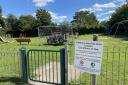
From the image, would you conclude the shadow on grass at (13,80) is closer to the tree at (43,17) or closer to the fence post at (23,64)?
the fence post at (23,64)

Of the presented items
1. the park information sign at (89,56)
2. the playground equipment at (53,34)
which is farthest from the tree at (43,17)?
the park information sign at (89,56)

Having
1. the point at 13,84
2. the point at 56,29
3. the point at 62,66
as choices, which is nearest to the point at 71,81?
the point at 62,66

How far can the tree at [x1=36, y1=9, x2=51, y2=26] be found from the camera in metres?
70.2

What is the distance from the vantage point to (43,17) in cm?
7056

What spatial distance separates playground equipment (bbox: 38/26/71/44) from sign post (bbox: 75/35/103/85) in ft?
72.5

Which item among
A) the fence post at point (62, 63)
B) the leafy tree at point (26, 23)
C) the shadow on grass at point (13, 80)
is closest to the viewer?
the fence post at point (62, 63)

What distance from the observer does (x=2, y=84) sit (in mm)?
8672

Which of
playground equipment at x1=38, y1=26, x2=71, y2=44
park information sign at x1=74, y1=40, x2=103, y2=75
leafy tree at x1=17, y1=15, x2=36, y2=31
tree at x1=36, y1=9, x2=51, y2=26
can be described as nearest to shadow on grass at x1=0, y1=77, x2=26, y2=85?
park information sign at x1=74, y1=40, x2=103, y2=75

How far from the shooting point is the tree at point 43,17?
7024 cm

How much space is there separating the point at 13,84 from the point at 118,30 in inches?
1932

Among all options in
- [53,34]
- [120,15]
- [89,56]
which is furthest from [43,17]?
[89,56]

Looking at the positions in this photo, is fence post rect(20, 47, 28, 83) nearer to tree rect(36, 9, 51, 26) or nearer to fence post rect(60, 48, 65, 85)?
fence post rect(60, 48, 65, 85)

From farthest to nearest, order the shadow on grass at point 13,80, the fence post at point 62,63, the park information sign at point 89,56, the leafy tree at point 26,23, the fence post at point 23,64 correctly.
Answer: the leafy tree at point 26,23
the fence post at point 23,64
the shadow on grass at point 13,80
the fence post at point 62,63
the park information sign at point 89,56

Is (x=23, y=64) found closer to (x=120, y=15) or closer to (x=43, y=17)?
(x=120, y=15)
